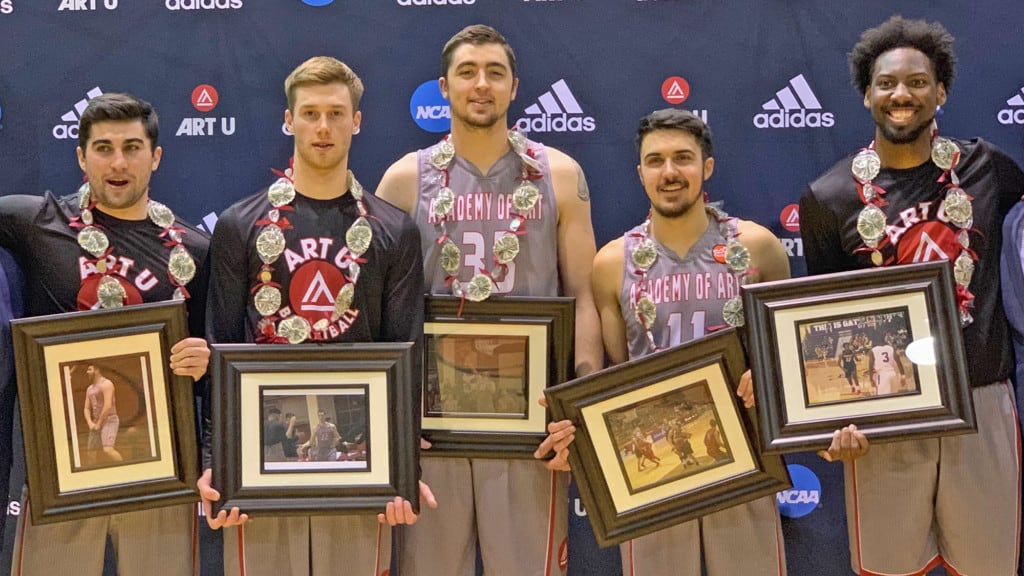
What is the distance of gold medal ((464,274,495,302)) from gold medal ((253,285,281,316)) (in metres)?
0.65

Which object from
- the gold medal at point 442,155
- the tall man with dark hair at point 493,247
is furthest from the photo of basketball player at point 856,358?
the gold medal at point 442,155

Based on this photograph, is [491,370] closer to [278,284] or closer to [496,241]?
[496,241]

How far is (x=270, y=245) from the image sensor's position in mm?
3510

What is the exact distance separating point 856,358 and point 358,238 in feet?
5.50

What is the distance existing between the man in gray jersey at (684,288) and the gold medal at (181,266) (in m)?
1.33

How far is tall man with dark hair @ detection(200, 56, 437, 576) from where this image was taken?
3.50 meters

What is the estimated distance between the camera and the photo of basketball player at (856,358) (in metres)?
3.46

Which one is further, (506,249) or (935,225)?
(506,249)

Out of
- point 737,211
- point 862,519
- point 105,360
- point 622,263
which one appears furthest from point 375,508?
point 737,211

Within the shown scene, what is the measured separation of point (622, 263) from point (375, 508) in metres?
1.22

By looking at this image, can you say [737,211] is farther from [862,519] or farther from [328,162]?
[328,162]

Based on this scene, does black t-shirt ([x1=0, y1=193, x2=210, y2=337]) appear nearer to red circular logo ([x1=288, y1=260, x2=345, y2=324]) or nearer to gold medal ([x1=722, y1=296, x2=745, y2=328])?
red circular logo ([x1=288, y1=260, x2=345, y2=324])

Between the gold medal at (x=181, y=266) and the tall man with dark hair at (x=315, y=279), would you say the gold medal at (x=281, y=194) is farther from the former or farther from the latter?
the gold medal at (x=181, y=266)

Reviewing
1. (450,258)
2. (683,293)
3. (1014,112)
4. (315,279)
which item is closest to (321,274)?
(315,279)
